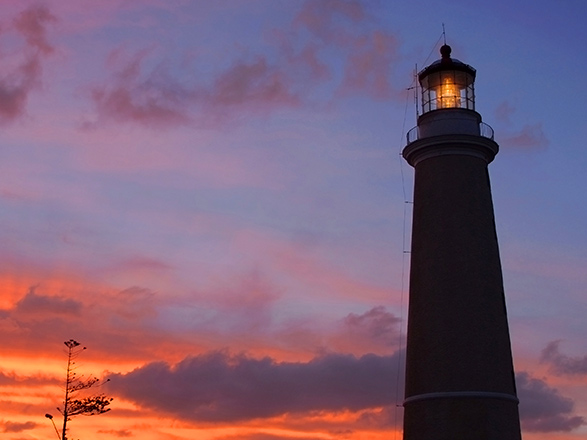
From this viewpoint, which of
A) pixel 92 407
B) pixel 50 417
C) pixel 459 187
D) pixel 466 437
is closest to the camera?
pixel 466 437

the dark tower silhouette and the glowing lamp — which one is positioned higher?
the glowing lamp

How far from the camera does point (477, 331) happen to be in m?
27.1

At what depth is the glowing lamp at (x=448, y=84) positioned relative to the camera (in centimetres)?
3073

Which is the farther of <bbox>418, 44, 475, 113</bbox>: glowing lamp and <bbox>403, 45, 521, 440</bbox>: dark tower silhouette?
<bbox>418, 44, 475, 113</bbox>: glowing lamp

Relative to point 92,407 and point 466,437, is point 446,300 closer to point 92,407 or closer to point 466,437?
point 466,437

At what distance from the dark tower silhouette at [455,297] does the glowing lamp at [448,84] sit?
0.64 metres

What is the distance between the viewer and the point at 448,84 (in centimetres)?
3100

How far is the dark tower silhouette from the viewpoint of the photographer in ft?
87.8

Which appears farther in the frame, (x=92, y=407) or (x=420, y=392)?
(x=92, y=407)

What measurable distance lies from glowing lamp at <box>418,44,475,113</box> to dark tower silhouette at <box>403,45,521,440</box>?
2.09ft

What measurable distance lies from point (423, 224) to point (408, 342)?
397 centimetres

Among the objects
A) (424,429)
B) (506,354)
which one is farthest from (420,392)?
(506,354)

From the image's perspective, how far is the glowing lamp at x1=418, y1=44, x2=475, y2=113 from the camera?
30.7m

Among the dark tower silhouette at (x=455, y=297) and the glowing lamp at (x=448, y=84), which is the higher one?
the glowing lamp at (x=448, y=84)
